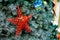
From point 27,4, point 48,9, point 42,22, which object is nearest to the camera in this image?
point 27,4

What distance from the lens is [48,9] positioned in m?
1.98

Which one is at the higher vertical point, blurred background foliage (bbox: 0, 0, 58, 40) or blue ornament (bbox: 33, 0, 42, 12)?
blue ornament (bbox: 33, 0, 42, 12)

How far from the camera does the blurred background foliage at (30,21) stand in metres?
1.65

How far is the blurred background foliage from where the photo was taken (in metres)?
1.65

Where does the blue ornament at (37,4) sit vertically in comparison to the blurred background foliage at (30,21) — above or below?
above

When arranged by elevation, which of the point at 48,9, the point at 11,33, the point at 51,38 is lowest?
the point at 51,38

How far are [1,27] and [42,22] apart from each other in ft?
1.34

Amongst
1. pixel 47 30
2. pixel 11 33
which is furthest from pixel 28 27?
pixel 47 30

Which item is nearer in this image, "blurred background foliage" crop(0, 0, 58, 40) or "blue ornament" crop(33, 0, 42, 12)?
"blurred background foliage" crop(0, 0, 58, 40)

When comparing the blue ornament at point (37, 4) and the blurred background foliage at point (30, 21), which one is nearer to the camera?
the blurred background foliage at point (30, 21)

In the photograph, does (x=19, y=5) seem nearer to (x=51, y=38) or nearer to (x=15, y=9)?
(x=15, y=9)

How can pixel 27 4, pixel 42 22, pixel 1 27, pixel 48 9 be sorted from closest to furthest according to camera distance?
1. pixel 1 27
2. pixel 27 4
3. pixel 42 22
4. pixel 48 9

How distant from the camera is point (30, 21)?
5.77ft

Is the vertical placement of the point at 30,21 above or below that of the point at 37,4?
below
